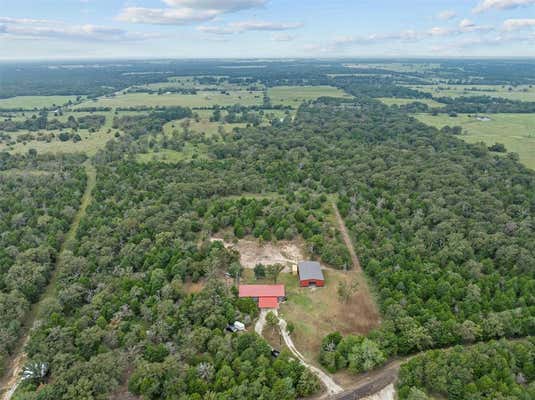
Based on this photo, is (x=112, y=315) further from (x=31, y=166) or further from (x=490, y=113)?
(x=490, y=113)

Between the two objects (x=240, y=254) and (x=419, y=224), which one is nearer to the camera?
(x=240, y=254)

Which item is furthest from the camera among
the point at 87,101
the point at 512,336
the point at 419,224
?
the point at 87,101

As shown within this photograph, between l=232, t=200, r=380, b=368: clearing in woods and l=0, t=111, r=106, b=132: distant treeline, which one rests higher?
l=0, t=111, r=106, b=132: distant treeline

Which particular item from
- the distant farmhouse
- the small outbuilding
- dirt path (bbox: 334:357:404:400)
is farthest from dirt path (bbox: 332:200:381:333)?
the distant farmhouse

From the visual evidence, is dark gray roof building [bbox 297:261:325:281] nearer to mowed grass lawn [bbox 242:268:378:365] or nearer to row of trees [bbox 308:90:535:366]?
mowed grass lawn [bbox 242:268:378:365]

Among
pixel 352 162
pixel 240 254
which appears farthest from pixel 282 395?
pixel 352 162

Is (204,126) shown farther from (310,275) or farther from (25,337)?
(25,337)

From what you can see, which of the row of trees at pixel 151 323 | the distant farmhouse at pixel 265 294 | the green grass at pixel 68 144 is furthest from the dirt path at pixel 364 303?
the green grass at pixel 68 144

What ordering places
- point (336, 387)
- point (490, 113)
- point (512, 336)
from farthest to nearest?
point (490, 113)
point (512, 336)
point (336, 387)
